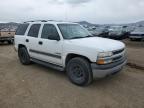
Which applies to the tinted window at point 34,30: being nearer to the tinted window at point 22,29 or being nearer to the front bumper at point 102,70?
the tinted window at point 22,29

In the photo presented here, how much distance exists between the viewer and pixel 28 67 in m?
6.93

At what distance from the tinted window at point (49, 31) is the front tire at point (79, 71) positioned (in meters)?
1.12

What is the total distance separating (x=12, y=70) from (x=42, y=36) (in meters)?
2.05

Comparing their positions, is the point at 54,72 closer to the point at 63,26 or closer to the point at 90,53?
the point at 63,26

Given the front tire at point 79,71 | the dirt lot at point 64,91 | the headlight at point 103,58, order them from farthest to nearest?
the front tire at point 79,71 → the headlight at point 103,58 → the dirt lot at point 64,91

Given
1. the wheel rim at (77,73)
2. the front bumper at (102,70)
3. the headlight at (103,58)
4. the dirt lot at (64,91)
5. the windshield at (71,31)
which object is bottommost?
the dirt lot at (64,91)

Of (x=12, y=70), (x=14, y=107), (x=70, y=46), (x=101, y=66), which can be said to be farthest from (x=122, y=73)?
(x=12, y=70)

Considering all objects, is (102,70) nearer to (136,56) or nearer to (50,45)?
(50,45)

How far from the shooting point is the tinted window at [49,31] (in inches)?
211

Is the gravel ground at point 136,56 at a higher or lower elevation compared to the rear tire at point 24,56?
lower

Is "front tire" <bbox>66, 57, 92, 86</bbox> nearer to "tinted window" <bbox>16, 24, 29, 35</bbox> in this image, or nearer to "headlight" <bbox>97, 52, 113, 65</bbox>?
"headlight" <bbox>97, 52, 113, 65</bbox>

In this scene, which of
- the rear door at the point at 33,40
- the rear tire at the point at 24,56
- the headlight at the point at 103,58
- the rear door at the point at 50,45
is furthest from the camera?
the rear tire at the point at 24,56

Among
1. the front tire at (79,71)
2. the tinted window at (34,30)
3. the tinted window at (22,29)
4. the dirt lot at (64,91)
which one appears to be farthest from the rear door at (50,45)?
the tinted window at (22,29)

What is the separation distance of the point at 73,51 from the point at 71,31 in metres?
1.06
